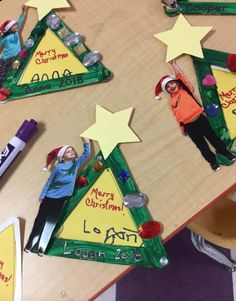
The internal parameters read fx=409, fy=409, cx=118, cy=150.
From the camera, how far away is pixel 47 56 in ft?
2.85

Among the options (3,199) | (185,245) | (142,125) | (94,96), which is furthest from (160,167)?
(185,245)

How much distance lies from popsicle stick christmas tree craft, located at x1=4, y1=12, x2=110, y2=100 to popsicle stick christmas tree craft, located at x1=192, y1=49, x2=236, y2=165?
193mm

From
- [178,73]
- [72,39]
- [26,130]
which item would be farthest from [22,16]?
[178,73]

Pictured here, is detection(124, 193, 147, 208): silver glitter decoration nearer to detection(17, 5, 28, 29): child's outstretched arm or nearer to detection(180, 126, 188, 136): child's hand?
detection(180, 126, 188, 136): child's hand

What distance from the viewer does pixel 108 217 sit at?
0.73 metres

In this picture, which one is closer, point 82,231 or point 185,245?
point 82,231

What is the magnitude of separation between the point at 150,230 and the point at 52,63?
408 millimetres

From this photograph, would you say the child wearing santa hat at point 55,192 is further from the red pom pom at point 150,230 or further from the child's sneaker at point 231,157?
the child's sneaker at point 231,157

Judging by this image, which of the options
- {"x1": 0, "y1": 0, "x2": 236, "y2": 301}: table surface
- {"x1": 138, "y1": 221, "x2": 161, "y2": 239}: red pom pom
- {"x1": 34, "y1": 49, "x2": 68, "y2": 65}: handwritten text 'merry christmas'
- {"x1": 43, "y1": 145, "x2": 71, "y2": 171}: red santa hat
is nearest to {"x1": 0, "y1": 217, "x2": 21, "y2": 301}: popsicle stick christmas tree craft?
{"x1": 0, "y1": 0, "x2": 236, "y2": 301}: table surface

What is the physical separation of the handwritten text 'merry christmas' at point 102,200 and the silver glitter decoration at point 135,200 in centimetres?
1

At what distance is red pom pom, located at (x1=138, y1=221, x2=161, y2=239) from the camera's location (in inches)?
27.3

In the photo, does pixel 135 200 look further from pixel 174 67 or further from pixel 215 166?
pixel 174 67

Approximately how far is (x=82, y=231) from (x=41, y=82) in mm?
326

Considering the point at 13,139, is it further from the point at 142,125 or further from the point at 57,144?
the point at 142,125
